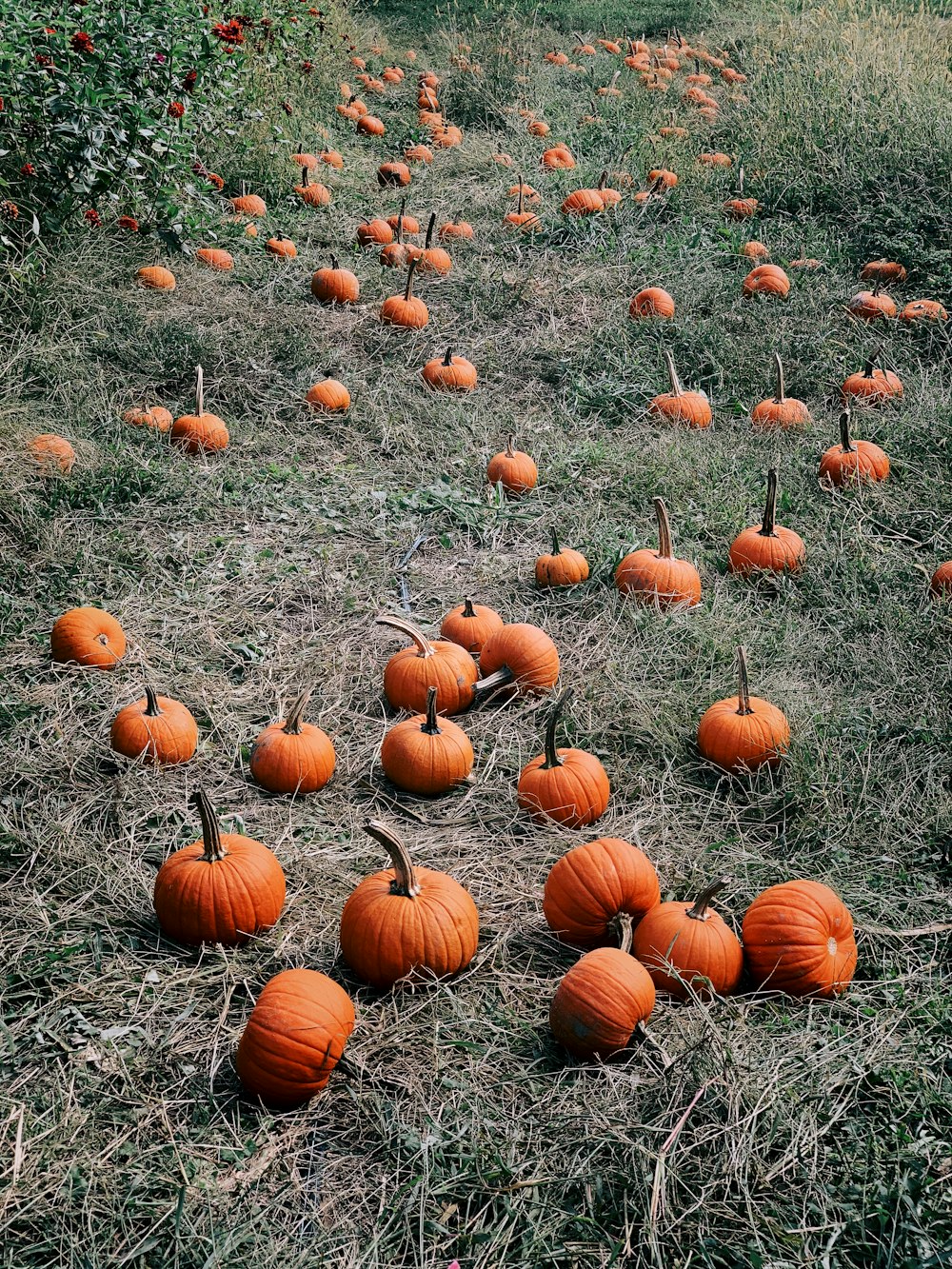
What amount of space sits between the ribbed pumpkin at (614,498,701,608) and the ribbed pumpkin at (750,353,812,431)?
5.57 ft

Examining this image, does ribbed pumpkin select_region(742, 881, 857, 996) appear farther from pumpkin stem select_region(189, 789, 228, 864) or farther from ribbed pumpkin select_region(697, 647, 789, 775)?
pumpkin stem select_region(189, 789, 228, 864)

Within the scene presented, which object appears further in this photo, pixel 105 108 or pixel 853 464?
pixel 105 108

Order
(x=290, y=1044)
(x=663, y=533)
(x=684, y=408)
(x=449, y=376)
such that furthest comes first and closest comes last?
(x=449, y=376), (x=684, y=408), (x=663, y=533), (x=290, y=1044)

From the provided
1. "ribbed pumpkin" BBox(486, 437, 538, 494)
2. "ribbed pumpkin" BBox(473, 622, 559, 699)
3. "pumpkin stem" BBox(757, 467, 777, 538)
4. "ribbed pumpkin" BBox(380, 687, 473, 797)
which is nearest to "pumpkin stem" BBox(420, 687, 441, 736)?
"ribbed pumpkin" BBox(380, 687, 473, 797)

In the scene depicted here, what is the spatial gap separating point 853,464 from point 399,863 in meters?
3.40

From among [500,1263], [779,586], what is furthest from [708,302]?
[500,1263]

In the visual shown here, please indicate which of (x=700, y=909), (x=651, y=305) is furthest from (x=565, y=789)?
(x=651, y=305)

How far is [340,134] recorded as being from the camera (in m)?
10.1

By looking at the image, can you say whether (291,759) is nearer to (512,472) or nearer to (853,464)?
(512,472)

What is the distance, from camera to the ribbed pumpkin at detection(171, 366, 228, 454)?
530 centimetres

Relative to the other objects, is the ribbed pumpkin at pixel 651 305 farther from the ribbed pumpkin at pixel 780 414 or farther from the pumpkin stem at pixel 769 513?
the pumpkin stem at pixel 769 513

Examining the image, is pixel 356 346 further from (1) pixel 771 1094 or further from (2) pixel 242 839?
(1) pixel 771 1094

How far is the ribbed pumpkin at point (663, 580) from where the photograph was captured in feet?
14.1

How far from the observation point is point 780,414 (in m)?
5.68
